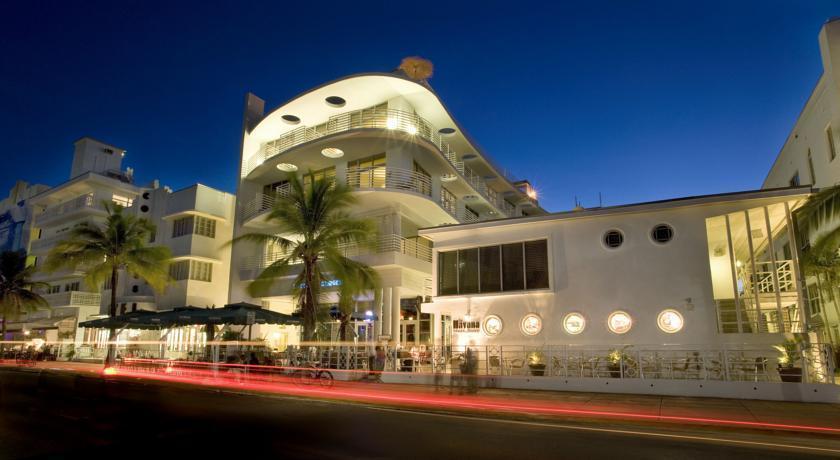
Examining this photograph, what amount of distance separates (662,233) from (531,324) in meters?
5.48

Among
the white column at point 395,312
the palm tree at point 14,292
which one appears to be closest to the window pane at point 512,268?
the white column at point 395,312

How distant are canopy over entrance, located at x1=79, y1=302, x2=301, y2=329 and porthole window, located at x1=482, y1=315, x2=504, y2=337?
8.12 meters

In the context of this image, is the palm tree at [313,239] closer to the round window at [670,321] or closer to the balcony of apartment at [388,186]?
the balcony of apartment at [388,186]

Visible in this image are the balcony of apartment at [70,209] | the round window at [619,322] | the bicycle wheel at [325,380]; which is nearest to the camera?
the round window at [619,322]

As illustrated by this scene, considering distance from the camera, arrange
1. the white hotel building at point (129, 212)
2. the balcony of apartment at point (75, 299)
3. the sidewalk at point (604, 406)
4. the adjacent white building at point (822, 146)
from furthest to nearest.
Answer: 1. the balcony of apartment at point (75, 299)
2. the white hotel building at point (129, 212)
3. the adjacent white building at point (822, 146)
4. the sidewalk at point (604, 406)

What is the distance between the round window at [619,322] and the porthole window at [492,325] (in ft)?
12.9

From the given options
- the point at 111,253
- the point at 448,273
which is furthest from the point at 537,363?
the point at 111,253

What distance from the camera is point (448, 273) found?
21781 millimetres

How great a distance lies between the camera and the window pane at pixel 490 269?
810 inches

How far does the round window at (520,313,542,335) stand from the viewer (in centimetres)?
1939

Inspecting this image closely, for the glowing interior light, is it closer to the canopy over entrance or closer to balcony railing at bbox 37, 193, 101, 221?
the canopy over entrance

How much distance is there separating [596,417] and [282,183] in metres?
26.8

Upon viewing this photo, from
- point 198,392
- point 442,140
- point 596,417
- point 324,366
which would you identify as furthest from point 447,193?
point 596,417

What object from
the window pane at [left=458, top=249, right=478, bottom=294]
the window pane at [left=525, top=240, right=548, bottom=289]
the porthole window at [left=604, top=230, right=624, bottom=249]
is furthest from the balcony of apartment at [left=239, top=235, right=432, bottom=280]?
the porthole window at [left=604, top=230, right=624, bottom=249]
